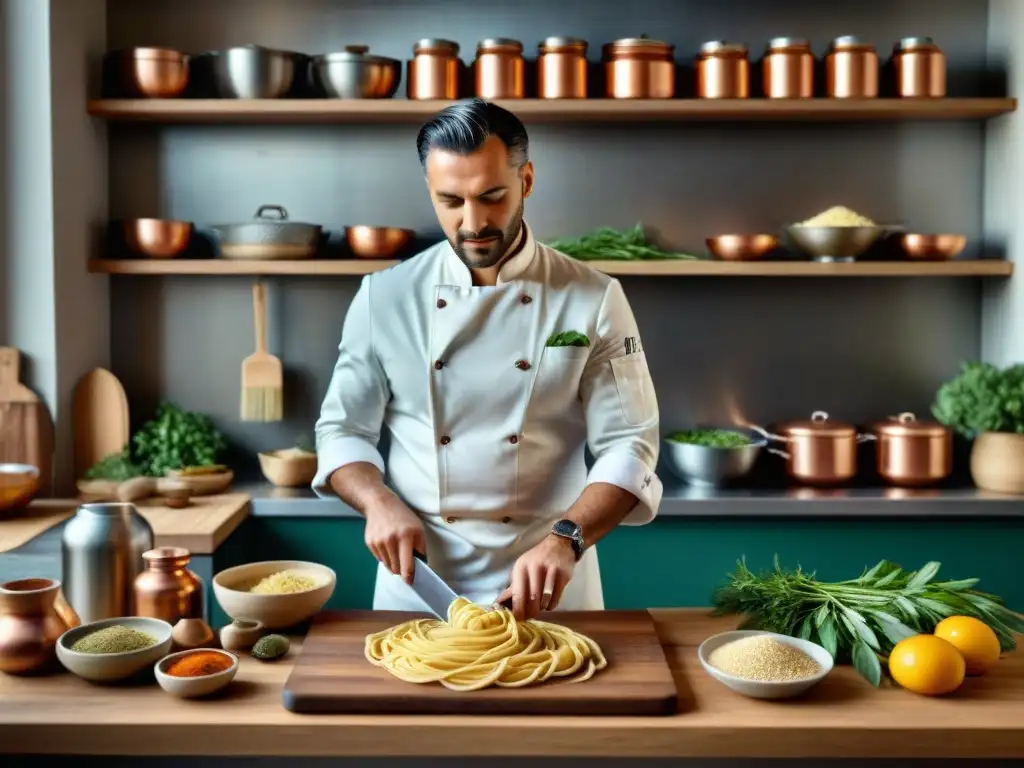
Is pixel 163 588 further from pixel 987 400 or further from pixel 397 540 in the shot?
pixel 987 400

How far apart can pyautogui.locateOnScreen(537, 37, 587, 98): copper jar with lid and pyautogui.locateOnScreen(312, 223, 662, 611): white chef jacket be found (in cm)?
138

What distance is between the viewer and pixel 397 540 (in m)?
1.92

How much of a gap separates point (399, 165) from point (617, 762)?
2.69m

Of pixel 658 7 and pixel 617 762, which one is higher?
pixel 658 7

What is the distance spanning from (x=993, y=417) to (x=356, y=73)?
91.3 inches

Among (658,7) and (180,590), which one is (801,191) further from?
(180,590)

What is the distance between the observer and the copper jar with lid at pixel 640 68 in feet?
11.6

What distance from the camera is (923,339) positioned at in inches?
154

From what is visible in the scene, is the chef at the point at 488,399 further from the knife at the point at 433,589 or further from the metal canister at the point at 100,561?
the metal canister at the point at 100,561

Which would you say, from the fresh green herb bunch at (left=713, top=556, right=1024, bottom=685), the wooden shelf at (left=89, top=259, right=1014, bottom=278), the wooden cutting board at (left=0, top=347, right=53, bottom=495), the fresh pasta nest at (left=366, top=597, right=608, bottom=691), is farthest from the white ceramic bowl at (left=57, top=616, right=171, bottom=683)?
the wooden shelf at (left=89, top=259, right=1014, bottom=278)

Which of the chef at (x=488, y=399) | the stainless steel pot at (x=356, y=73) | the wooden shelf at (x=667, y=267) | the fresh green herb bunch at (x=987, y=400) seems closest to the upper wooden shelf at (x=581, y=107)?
the stainless steel pot at (x=356, y=73)

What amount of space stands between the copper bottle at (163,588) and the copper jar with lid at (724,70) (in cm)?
248

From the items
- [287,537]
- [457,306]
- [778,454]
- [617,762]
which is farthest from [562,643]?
[778,454]

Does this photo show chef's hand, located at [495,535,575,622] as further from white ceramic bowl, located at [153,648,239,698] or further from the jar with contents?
the jar with contents
